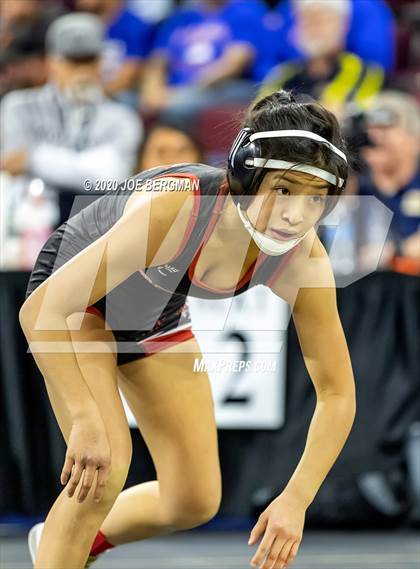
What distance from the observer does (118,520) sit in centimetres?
331

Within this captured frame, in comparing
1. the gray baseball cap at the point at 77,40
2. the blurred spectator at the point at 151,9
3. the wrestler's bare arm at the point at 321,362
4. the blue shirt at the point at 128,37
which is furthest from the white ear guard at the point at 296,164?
the blurred spectator at the point at 151,9

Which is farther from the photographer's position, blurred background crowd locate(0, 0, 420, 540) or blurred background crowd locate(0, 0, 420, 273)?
blurred background crowd locate(0, 0, 420, 273)

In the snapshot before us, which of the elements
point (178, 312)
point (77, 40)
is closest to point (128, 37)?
point (77, 40)

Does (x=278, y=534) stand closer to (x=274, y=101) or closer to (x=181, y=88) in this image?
(x=274, y=101)

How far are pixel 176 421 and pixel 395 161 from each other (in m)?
2.75

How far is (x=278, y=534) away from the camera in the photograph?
104 inches

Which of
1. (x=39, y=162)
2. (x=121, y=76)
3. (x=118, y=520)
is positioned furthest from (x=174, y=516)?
(x=121, y=76)

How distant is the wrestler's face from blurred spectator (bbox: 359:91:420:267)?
259cm

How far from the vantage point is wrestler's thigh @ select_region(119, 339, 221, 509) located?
10.3ft

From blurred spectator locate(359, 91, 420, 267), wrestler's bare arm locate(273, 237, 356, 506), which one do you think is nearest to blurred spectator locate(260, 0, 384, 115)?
blurred spectator locate(359, 91, 420, 267)

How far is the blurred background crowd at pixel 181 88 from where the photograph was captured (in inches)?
210

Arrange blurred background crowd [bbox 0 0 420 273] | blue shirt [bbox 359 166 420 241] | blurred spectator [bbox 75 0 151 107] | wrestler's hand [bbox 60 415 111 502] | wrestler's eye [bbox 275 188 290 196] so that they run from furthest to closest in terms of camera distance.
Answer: blurred spectator [bbox 75 0 151 107], blurred background crowd [bbox 0 0 420 273], blue shirt [bbox 359 166 420 241], wrestler's eye [bbox 275 188 290 196], wrestler's hand [bbox 60 415 111 502]

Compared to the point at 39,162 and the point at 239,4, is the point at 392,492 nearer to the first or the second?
the point at 39,162

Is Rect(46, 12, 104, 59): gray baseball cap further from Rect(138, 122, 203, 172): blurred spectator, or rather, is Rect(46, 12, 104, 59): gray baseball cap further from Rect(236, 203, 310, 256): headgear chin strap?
Rect(236, 203, 310, 256): headgear chin strap
